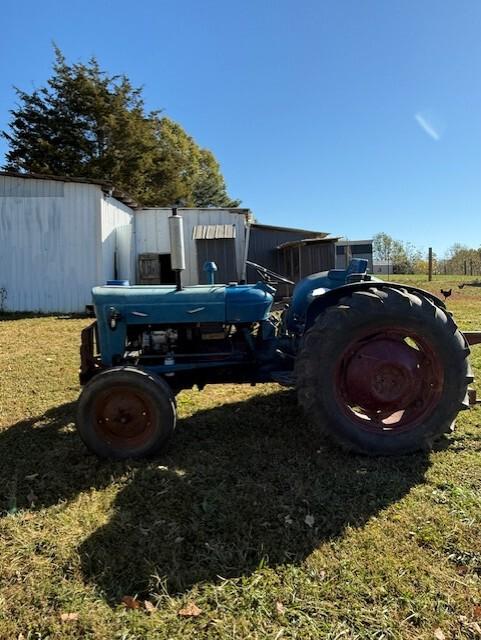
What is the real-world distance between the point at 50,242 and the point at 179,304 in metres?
9.55

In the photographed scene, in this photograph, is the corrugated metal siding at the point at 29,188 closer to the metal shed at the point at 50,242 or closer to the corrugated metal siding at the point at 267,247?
the metal shed at the point at 50,242

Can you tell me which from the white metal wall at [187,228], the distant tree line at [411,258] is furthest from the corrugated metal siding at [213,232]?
the distant tree line at [411,258]

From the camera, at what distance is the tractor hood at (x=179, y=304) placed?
3309 mm

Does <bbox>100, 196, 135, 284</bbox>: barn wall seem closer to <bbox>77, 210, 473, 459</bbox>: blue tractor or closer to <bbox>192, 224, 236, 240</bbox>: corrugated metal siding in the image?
<bbox>192, 224, 236, 240</bbox>: corrugated metal siding

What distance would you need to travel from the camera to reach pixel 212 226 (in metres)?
14.2

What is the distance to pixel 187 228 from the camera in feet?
47.3

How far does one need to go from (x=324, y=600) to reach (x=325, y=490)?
0.80 metres

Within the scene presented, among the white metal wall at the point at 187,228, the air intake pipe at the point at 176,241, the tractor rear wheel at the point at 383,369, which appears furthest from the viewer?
the white metal wall at the point at 187,228

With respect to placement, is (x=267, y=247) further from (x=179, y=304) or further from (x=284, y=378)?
(x=284, y=378)

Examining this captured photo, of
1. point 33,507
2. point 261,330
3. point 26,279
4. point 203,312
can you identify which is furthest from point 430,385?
point 26,279

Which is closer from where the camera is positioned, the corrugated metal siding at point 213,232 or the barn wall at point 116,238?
the barn wall at point 116,238

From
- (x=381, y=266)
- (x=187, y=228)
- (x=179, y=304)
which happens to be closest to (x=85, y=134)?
(x=187, y=228)

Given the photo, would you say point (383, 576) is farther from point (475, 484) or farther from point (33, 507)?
point (33, 507)

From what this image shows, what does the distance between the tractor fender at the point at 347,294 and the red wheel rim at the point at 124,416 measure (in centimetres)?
135
